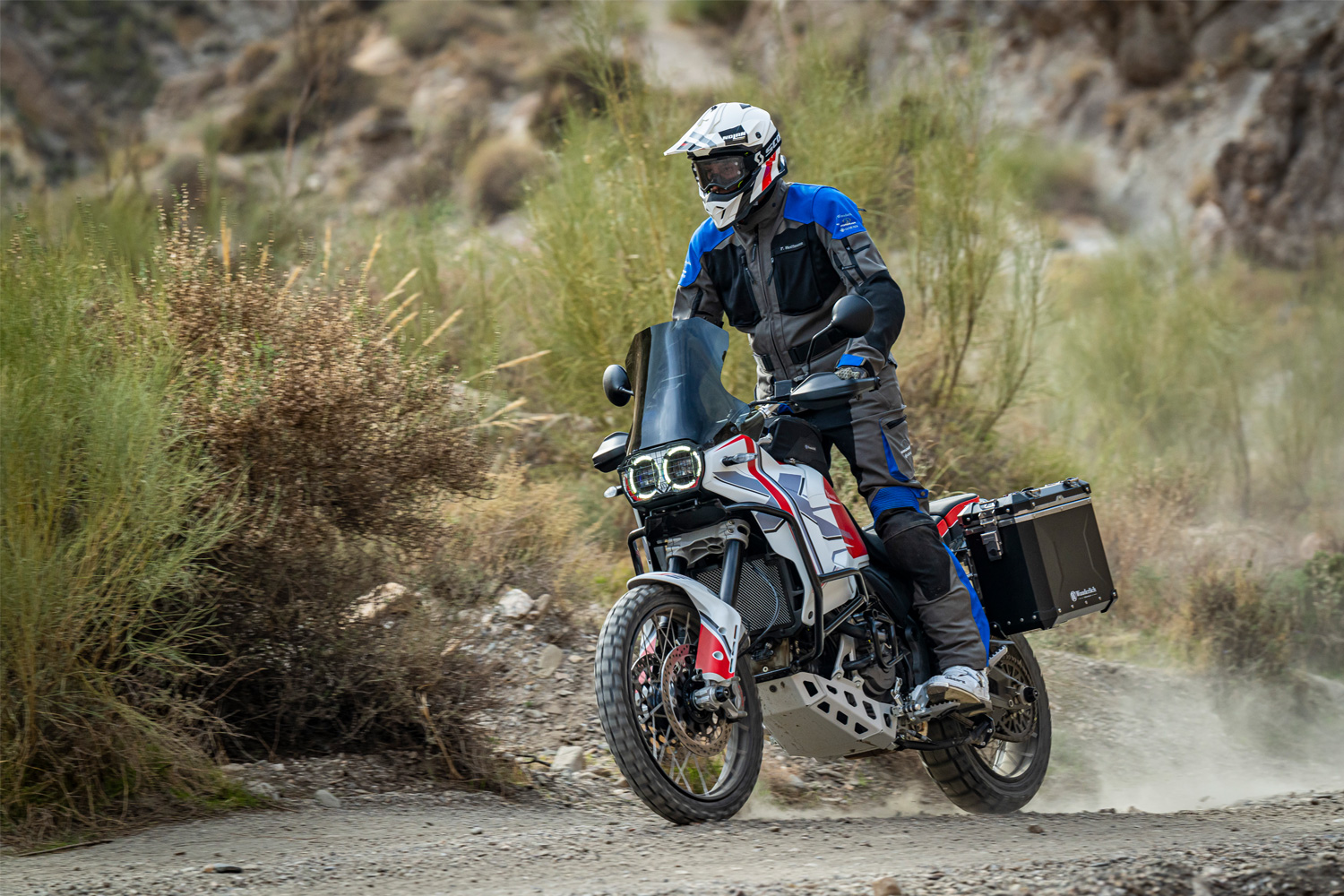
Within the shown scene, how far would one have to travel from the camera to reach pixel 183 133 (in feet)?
115

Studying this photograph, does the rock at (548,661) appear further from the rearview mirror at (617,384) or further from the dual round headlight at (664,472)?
the dual round headlight at (664,472)

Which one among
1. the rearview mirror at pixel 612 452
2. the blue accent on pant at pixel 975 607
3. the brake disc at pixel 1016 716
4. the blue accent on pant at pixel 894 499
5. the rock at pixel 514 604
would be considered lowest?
the brake disc at pixel 1016 716

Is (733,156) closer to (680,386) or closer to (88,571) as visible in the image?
(680,386)

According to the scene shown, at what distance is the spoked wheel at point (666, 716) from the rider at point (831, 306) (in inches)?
33.7

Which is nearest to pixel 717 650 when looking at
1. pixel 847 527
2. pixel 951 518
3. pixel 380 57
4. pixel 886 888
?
pixel 847 527

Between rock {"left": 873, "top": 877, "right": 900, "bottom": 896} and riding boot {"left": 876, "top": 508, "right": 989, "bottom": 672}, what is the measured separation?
1535mm

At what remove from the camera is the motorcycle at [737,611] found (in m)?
4.05

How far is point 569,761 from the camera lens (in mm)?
5723

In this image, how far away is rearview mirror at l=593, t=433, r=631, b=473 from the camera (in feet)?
14.8

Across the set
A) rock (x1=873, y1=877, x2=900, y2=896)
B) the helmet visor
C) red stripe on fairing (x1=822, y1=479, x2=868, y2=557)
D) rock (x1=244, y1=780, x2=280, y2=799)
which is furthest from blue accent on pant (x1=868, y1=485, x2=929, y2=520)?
rock (x1=244, y1=780, x2=280, y2=799)

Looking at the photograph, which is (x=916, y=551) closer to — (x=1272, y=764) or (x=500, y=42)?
(x=1272, y=764)

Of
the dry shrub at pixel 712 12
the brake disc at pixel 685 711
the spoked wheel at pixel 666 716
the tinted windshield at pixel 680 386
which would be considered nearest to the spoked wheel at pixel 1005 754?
the spoked wheel at pixel 666 716

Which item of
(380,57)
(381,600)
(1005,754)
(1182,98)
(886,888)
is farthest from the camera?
(380,57)

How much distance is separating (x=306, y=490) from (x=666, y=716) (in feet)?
7.14
